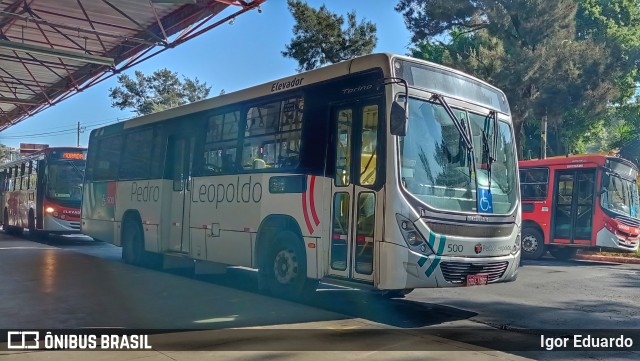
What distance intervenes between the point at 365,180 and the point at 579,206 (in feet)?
39.1

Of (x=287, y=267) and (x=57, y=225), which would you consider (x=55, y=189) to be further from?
(x=287, y=267)

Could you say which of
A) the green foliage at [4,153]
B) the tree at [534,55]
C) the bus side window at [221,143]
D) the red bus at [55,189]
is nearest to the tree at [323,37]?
the tree at [534,55]

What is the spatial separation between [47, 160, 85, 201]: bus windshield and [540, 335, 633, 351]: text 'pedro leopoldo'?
60.7 ft

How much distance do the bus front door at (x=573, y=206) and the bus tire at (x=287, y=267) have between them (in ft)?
37.0

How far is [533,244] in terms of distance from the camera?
18250 mm

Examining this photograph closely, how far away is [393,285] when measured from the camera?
7.28m

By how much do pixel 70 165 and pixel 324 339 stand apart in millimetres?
17551

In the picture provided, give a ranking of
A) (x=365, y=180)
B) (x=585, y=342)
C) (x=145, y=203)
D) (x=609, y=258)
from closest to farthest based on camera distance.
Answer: (x=585, y=342)
(x=365, y=180)
(x=145, y=203)
(x=609, y=258)

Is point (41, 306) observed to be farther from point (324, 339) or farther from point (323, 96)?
point (323, 96)

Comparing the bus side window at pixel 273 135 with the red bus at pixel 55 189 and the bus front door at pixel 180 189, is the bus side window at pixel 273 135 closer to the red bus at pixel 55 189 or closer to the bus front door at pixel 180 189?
the bus front door at pixel 180 189

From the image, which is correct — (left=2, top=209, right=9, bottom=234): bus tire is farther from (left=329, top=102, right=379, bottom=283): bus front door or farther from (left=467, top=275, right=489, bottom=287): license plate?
(left=467, top=275, right=489, bottom=287): license plate

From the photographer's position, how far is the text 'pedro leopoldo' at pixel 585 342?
21.8ft

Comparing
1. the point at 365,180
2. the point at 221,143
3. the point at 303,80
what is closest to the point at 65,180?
the point at 221,143

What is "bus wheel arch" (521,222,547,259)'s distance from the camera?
711 inches
